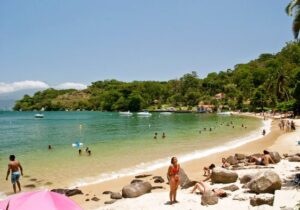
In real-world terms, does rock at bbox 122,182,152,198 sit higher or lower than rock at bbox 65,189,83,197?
higher

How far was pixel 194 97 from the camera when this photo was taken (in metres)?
156

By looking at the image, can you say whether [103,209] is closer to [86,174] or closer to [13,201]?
[13,201]

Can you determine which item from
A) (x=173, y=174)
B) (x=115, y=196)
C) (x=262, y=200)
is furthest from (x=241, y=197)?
(x=115, y=196)

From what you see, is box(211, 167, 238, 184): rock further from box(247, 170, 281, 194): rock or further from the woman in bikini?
the woman in bikini

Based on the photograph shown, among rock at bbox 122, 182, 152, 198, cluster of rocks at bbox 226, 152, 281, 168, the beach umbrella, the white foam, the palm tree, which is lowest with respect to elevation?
the white foam

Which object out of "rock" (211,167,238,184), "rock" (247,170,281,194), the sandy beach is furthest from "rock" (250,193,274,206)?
"rock" (211,167,238,184)

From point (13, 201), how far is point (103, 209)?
6.97 m

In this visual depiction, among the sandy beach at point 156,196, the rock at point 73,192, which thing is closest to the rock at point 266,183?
the sandy beach at point 156,196

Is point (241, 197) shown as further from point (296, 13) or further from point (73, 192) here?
point (296, 13)

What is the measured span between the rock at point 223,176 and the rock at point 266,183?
289cm

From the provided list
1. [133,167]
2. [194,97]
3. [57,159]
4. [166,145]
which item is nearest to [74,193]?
[133,167]

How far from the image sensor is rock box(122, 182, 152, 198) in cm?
1655

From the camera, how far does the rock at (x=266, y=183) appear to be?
13.6 m

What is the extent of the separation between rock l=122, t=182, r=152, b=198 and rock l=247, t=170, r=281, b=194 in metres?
Result: 5.29
